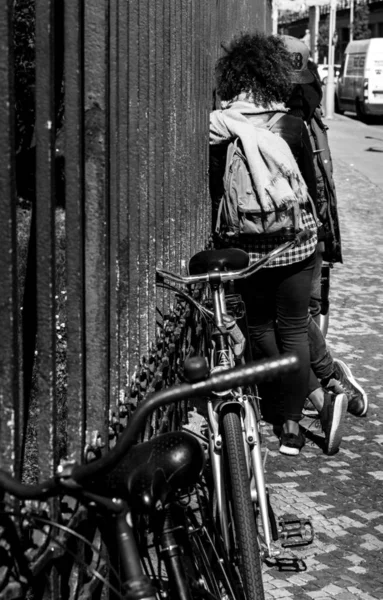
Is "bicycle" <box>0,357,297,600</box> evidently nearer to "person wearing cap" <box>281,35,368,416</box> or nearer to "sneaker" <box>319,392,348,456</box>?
"sneaker" <box>319,392,348,456</box>

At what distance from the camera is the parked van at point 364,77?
3531cm

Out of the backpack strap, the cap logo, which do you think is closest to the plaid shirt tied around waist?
the backpack strap

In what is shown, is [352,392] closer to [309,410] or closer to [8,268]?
[309,410]

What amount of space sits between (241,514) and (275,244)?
183 cm

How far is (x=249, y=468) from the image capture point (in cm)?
413

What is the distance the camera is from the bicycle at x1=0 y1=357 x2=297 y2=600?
1876 mm

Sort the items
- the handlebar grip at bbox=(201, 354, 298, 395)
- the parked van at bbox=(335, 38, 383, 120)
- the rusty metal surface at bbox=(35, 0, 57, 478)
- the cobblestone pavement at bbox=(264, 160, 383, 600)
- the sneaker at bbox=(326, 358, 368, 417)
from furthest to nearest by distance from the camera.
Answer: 1. the parked van at bbox=(335, 38, 383, 120)
2. the sneaker at bbox=(326, 358, 368, 417)
3. the cobblestone pavement at bbox=(264, 160, 383, 600)
4. the rusty metal surface at bbox=(35, 0, 57, 478)
5. the handlebar grip at bbox=(201, 354, 298, 395)

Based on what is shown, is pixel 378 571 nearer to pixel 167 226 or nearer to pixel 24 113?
pixel 167 226

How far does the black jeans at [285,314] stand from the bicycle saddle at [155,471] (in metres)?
3.05

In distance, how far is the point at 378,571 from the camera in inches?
167

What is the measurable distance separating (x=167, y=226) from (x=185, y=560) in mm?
1778

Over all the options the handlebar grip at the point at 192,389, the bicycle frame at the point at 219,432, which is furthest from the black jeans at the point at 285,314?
the handlebar grip at the point at 192,389

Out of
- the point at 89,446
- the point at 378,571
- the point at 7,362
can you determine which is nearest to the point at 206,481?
the point at 378,571

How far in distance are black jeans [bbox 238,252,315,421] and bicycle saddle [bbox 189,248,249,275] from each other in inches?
42.8
